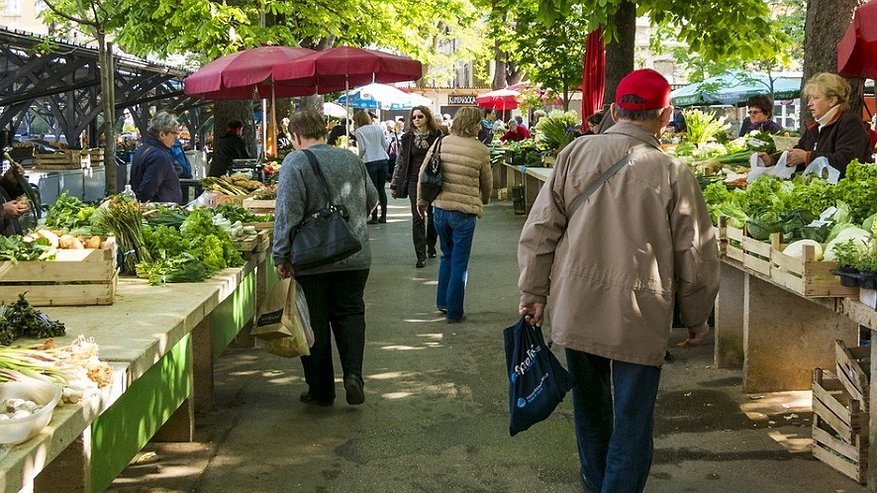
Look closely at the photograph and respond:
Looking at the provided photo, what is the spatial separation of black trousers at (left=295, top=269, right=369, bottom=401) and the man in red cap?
99.0 inches

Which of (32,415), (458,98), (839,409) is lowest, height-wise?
(839,409)

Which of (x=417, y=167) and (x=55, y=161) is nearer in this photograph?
(x=417, y=167)

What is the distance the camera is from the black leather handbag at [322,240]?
6441mm

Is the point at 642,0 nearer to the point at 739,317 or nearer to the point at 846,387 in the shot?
the point at 739,317

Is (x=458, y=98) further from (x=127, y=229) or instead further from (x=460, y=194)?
(x=127, y=229)

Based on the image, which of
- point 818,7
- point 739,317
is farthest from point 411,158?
point 739,317

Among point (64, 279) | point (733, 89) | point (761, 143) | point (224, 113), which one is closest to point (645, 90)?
point (64, 279)

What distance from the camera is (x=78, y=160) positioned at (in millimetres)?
19891

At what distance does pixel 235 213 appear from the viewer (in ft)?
28.7

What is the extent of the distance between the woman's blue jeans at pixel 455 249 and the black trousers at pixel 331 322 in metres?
2.63

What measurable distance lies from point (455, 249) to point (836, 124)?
10.7 feet

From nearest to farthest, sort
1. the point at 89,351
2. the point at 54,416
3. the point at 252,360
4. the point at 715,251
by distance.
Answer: the point at 54,416
the point at 89,351
the point at 715,251
the point at 252,360

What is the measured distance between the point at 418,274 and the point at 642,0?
12.8 feet

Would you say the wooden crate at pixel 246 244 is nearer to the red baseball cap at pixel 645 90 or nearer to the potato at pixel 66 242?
the potato at pixel 66 242
